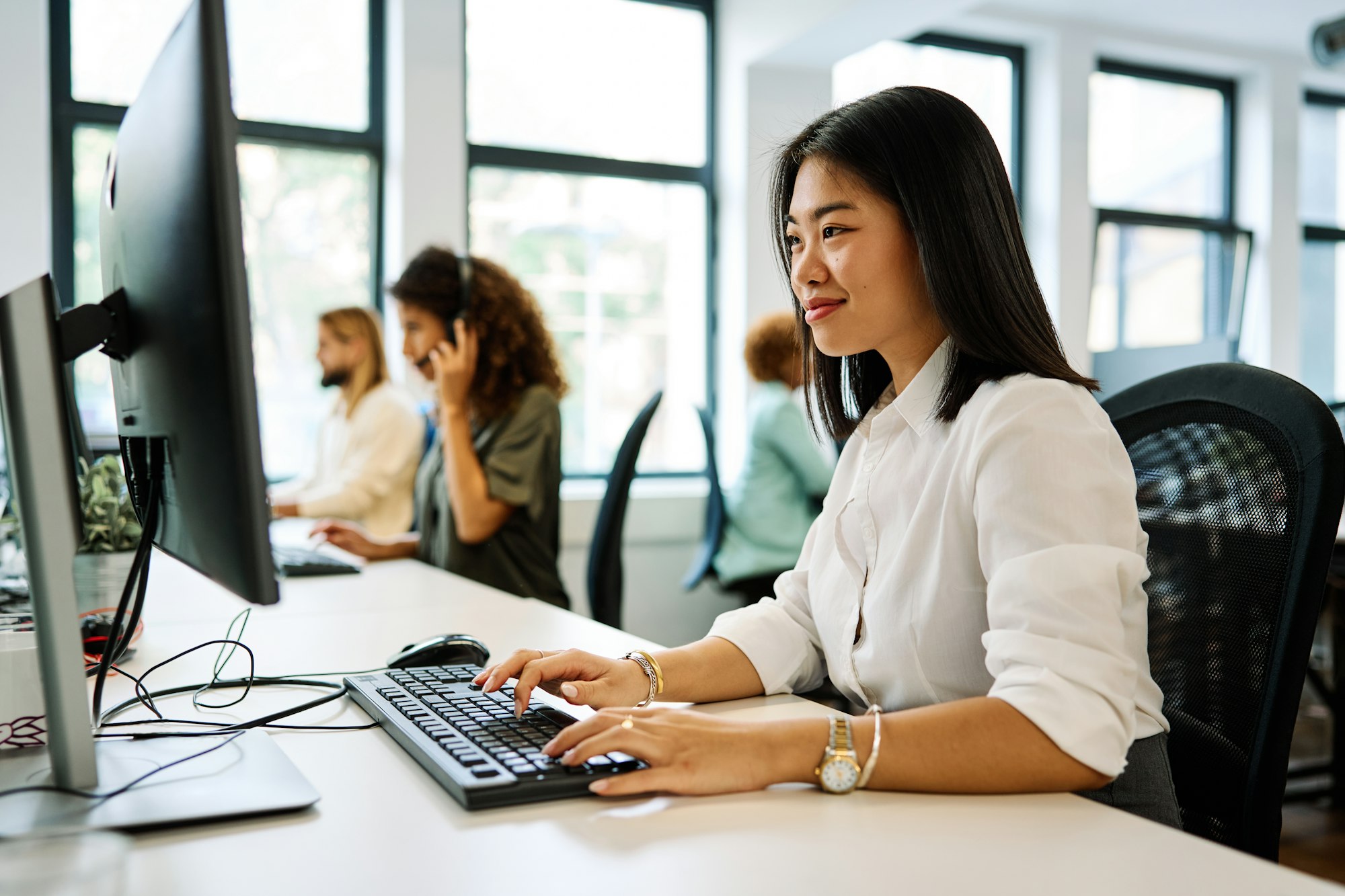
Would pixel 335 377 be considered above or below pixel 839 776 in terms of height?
above

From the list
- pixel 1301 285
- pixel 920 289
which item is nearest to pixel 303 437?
pixel 920 289

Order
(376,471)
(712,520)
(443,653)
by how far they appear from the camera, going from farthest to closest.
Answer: (712,520) → (376,471) → (443,653)

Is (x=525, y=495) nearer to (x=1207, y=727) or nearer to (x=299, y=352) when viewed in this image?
(x=1207, y=727)

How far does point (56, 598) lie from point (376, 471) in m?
2.52

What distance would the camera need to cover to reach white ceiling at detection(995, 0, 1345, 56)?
453 cm

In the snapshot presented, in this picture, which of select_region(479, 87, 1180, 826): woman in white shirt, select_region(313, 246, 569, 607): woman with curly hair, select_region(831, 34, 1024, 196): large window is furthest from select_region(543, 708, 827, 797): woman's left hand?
select_region(831, 34, 1024, 196): large window

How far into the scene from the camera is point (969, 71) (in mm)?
4711

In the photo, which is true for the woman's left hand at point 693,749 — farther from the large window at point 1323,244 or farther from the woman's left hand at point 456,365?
the large window at point 1323,244

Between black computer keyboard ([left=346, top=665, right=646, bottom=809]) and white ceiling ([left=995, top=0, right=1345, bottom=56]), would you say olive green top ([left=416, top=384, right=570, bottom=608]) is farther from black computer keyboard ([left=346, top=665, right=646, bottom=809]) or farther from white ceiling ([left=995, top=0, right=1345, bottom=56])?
white ceiling ([left=995, top=0, right=1345, bottom=56])

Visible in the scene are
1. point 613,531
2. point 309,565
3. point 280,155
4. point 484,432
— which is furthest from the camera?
point 280,155

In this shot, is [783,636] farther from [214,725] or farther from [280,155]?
[280,155]

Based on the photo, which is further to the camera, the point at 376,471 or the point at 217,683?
the point at 376,471

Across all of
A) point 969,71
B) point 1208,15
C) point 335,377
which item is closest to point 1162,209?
point 1208,15

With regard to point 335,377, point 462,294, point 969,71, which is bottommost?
point 335,377
